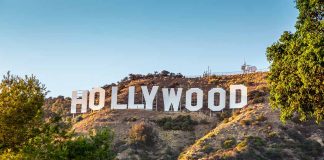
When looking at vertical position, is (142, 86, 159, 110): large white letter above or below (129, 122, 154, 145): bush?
above

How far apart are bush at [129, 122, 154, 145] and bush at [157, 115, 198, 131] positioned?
2.74 metres

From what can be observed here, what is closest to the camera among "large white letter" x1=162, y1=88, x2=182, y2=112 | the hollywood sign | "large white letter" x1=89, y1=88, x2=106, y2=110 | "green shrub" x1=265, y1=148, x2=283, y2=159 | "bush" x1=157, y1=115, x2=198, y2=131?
"green shrub" x1=265, y1=148, x2=283, y2=159

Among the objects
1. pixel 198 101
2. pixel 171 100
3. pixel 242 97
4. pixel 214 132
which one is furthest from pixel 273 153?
pixel 171 100

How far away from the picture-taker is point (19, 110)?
33.9 metres

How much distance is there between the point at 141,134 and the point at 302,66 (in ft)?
152

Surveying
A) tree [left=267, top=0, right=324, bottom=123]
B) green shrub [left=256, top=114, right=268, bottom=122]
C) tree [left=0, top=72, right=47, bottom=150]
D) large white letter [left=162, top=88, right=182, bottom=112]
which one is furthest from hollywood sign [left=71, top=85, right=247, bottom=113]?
tree [left=0, top=72, right=47, bottom=150]

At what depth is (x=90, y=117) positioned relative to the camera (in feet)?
292

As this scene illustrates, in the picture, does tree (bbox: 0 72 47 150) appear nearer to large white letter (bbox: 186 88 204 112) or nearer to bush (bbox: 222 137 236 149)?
bush (bbox: 222 137 236 149)

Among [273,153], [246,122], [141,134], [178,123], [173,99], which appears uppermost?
[173,99]

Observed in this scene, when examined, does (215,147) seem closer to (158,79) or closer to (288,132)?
(288,132)

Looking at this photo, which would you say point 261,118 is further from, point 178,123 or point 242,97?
point 178,123

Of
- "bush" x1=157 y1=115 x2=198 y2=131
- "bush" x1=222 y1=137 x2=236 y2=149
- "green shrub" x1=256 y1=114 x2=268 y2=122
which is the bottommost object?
"bush" x1=222 y1=137 x2=236 y2=149

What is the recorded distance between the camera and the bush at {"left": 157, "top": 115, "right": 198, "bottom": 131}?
8031cm

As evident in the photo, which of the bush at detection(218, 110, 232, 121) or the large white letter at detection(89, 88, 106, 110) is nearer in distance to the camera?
the bush at detection(218, 110, 232, 121)
